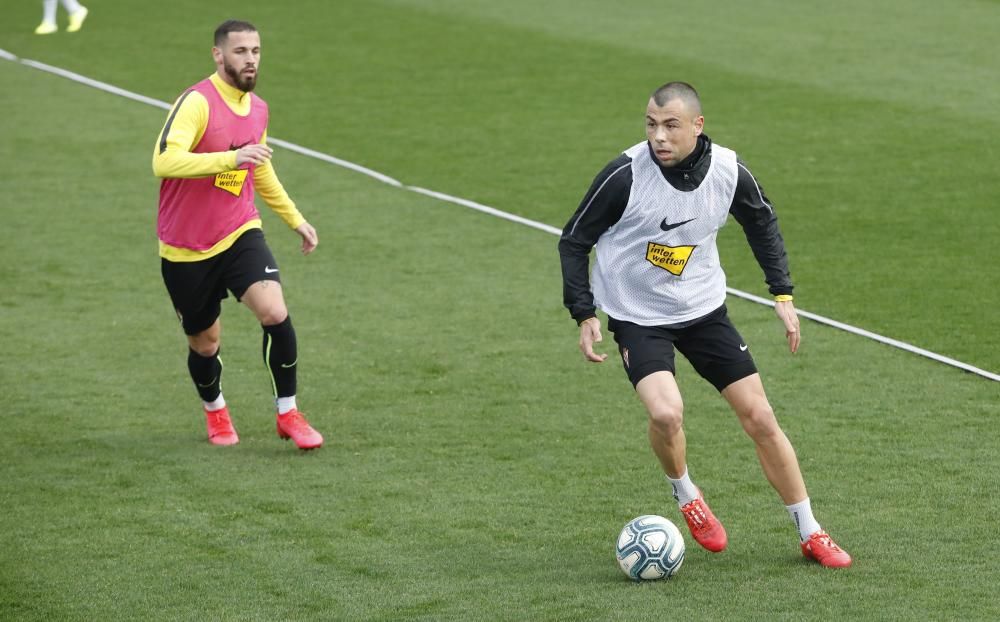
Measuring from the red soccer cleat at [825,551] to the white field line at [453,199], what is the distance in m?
2.96

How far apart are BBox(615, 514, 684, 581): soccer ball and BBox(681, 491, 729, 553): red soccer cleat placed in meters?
0.19

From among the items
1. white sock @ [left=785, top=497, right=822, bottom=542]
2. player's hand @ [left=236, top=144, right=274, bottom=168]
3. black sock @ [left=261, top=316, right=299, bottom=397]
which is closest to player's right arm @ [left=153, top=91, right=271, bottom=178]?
player's hand @ [left=236, top=144, right=274, bottom=168]

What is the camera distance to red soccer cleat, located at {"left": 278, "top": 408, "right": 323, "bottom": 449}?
813cm

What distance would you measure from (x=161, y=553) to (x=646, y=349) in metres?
2.26

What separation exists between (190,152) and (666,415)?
2978 millimetres

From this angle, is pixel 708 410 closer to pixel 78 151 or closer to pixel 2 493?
pixel 2 493

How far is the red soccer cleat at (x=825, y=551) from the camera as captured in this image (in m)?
6.28

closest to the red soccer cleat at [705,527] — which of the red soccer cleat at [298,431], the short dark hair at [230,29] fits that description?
the red soccer cleat at [298,431]

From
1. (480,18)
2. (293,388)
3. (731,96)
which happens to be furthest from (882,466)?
(480,18)

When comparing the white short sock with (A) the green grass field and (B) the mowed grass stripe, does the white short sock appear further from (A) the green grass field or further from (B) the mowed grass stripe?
(B) the mowed grass stripe

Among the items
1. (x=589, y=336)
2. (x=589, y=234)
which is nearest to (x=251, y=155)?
(x=589, y=234)

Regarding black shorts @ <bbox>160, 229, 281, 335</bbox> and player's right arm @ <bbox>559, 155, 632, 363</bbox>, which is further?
black shorts @ <bbox>160, 229, 281, 335</bbox>

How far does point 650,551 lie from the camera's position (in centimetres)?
619

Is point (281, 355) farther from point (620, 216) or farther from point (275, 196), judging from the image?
→ point (620, 216)
